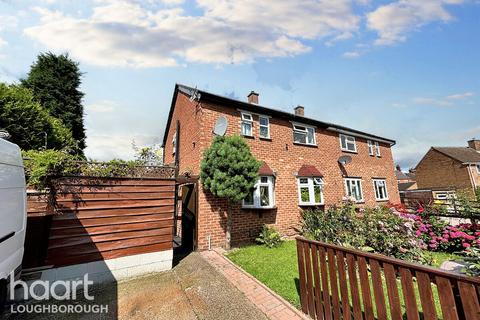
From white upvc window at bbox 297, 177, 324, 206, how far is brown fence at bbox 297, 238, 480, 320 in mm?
6906

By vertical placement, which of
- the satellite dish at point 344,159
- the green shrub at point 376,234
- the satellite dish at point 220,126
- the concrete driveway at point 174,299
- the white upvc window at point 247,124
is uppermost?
the white upvc window at point 247,124

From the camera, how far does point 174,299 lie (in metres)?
4.34

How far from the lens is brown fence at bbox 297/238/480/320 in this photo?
1.91 meters

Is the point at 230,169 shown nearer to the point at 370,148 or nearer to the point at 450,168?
the point at 370,148

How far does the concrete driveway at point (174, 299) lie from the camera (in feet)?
12.5

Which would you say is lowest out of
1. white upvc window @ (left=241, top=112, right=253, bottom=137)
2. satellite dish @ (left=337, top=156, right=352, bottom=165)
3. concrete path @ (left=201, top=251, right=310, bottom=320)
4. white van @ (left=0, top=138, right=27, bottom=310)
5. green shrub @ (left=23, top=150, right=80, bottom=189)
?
concrete path @ (left=201, top=251, right=310, bottom=320)

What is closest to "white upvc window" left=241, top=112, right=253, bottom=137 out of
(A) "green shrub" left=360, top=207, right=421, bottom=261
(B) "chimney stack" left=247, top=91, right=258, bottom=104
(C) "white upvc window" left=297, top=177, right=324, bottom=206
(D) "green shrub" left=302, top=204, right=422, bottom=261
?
(B) "chimney stack" left=247, top=91, right=258, bottom=104

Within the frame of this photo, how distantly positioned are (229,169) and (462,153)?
3967cm

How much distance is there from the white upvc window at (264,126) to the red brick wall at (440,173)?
3078 centimetres

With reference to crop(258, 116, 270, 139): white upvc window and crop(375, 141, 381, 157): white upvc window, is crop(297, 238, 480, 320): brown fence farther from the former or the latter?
crop(375, 141, 381, 157): white upvc window

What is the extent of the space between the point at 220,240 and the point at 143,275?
3.13 m

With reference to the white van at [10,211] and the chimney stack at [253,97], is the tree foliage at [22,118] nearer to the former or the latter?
the white van at [10,211]

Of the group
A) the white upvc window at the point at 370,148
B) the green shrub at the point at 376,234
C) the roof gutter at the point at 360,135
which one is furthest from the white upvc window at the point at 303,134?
the white upvc window at the point at 370,148

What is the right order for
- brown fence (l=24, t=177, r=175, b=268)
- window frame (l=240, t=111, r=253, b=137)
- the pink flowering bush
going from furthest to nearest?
window frame (l=240, t=111, r=253, b=137), the pink flowering bush, brown fence (l=24, t=177, r=175, b=268)
